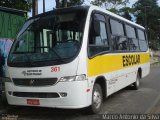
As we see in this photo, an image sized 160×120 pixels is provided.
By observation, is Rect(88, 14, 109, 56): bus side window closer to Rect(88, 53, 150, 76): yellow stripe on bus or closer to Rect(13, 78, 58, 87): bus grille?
Rect(88, 53, 150, 76): yellow stripe on bus

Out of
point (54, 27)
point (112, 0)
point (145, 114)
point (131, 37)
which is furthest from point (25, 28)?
point (112, 0)

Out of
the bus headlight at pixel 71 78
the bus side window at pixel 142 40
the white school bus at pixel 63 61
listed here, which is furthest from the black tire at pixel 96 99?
the bus side window at pixel 142 40

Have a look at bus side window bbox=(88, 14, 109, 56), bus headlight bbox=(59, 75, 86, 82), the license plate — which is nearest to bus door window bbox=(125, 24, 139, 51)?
bus side window bbox=(88, 14, 109, 56)

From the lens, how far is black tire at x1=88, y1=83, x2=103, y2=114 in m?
8.77

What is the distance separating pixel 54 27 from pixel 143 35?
26.8 feet

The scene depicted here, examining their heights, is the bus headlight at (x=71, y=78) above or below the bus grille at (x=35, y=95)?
above

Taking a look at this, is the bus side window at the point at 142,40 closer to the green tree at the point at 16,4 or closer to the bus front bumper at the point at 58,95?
the bus front bumper at the point at 58,95

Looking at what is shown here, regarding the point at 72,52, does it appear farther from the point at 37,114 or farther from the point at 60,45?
the point at 37,114

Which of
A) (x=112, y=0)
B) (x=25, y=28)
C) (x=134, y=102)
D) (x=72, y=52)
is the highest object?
(x=112, y=0)

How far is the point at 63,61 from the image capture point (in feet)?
26.5

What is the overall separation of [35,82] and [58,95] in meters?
0.65

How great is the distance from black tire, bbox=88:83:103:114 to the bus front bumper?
0.41m

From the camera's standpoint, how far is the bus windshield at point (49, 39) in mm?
8312

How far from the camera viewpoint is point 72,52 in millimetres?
8211
